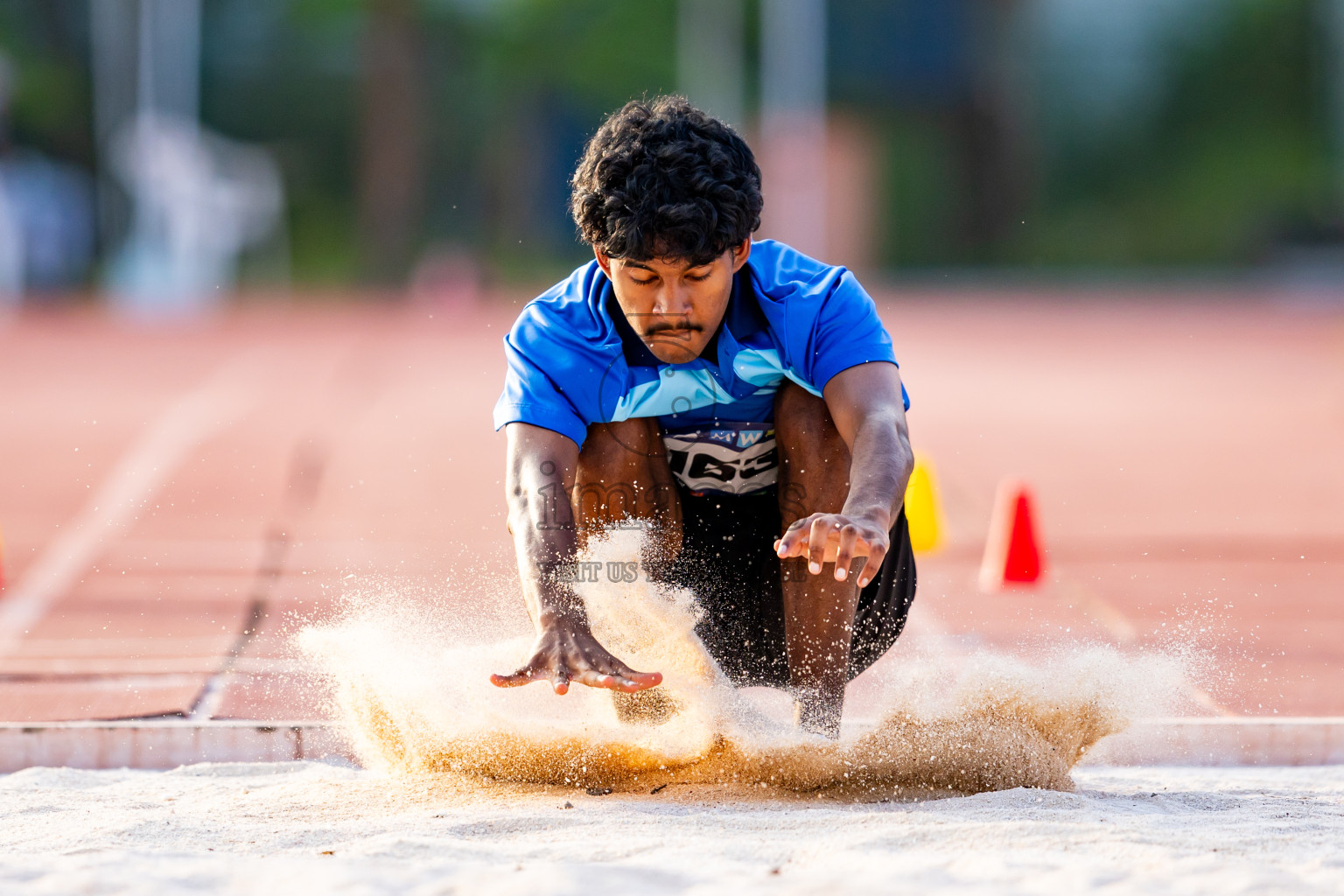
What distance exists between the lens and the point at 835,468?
3.31 meters

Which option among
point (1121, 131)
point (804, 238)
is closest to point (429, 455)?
point (804, 238)

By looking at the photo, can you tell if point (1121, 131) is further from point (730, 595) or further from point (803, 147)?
point (730, 595)

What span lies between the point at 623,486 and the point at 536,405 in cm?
28

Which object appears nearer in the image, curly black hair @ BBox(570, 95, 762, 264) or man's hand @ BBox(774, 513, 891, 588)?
man's hand @ BBox(774, 513, 891, 588)

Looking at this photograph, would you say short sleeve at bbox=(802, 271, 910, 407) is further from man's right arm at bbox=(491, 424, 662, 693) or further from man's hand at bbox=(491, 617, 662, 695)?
man's hand at bbox=(491, 617, 662, 695)

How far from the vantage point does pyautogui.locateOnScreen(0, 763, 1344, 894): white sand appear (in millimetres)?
2510

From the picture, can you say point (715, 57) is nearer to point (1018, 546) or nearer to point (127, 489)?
point (127, 489)

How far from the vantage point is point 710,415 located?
136 inches

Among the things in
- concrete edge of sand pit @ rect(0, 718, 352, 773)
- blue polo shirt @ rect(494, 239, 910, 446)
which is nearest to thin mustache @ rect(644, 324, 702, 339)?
blue polo shirt @ rect(494, 239, 910, 446)

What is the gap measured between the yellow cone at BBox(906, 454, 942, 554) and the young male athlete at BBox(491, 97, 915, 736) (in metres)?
2.63

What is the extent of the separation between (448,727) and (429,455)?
5.80 meters

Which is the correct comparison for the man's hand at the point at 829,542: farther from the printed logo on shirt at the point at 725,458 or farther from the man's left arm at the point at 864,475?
the printed logo on shirt at the point at 725,458

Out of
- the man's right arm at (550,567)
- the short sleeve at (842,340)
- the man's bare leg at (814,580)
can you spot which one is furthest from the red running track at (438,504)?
the short sleeve at (842,340)

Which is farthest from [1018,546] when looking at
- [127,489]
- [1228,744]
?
[127,489]
